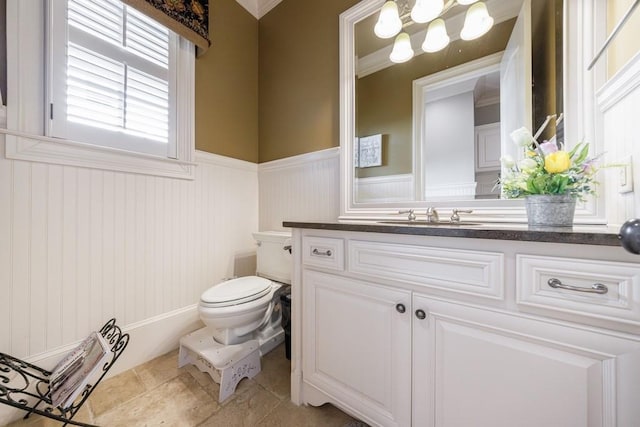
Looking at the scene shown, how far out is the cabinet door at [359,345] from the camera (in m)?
0.85

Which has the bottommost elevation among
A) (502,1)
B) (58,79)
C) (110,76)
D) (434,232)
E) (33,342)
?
(33,342)

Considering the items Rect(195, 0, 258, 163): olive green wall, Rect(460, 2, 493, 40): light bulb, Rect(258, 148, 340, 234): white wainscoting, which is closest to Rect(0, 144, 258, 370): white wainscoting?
Rect(195, 0, 258, 163): olive green wall

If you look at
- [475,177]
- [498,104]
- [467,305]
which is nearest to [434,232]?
[467,305]

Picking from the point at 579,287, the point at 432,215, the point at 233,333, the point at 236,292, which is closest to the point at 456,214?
the point at 432,215

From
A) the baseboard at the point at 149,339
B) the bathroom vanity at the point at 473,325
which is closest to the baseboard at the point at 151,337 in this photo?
the baseboard at the point at 149,339

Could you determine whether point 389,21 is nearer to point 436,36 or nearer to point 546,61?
point 436,36

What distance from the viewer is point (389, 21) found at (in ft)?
4.56

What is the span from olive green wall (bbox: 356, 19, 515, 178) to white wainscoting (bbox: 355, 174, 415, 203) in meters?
0.04

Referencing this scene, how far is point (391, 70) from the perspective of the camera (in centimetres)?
148

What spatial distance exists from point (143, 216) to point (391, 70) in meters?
1.77

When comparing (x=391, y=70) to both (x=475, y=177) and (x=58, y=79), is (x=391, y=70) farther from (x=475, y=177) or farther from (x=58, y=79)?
(x=58, y=79)

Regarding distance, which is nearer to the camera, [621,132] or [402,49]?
[621,132]

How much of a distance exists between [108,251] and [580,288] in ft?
6.49

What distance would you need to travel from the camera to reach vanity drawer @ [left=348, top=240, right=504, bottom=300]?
2.26ft
